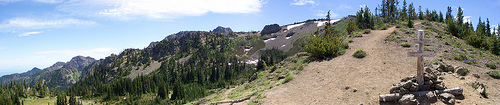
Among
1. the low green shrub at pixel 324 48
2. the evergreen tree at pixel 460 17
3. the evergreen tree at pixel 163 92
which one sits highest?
the evergreen tree at pixel 460 17

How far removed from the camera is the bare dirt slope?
40.4ft

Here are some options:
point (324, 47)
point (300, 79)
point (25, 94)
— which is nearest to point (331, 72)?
point (300, 79)

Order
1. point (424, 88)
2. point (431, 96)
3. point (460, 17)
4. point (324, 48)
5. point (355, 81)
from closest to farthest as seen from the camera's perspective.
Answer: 1. point (431, 96)
2. point (424, 88)
3. point (355, 81)
4. point (324, 48)
5. point (460, 17)

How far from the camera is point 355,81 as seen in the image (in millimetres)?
14852

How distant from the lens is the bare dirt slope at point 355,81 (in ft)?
40.4

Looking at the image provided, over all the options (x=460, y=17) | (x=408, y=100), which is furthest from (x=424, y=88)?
(x=460, y=17)

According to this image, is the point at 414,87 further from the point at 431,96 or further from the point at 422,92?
the point at 431,96

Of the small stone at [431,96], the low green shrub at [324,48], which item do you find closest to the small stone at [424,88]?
the small stone at [431,96]

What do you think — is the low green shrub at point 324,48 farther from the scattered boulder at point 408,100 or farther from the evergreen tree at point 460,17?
the evergreen tree at point 460,17

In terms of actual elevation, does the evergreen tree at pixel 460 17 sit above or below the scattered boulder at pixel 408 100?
above

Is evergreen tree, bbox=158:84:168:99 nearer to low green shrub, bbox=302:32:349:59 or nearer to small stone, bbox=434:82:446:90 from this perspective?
low green shrub, bbox=302:32:349:59

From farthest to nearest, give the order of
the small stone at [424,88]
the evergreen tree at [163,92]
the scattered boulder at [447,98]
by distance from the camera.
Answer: the evergreen tree at [163,92] → the small stone at [424,88] → the scattered boulder at [447,98]

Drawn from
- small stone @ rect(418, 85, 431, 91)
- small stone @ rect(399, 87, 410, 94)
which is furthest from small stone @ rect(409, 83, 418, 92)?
small stone @ rect(418, 85, 431, 91)

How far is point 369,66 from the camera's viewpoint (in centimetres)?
1783
